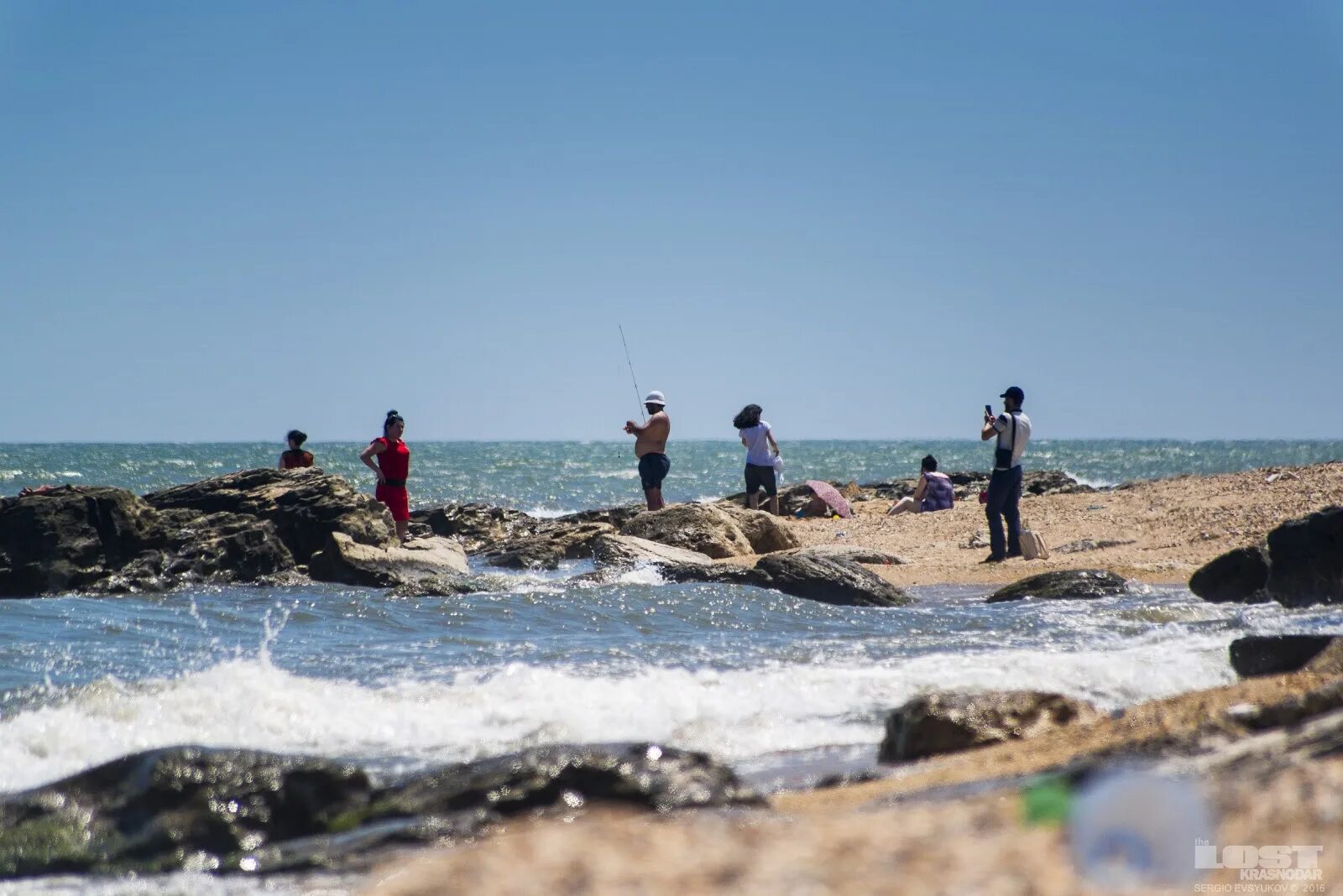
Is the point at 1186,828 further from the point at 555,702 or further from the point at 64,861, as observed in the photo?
the point at 555,702

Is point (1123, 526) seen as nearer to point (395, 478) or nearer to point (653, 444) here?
point (653, 444)

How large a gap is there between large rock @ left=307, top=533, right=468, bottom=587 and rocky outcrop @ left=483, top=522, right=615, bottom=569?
69.1 inches

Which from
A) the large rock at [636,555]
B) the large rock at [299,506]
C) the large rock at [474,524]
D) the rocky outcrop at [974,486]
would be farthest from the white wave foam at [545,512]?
the large rock at [636,555]

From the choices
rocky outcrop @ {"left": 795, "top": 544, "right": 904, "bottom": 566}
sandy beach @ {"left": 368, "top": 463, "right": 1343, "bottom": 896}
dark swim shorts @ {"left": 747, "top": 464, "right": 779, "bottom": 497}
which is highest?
dark swim shorts @ {"left": 747, "top": 464, "right": 779, "bottom": 497}

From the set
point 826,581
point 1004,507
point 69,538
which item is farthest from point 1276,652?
point 69,538

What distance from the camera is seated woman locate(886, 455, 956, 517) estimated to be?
1981cm

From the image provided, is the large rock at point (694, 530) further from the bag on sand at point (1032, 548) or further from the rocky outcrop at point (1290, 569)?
the rocky outcrop at point (1290, 569)

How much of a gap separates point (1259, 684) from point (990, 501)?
8459 mm

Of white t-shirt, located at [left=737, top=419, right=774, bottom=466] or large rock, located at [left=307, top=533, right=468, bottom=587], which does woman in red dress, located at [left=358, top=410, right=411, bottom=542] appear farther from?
white t-shirt, located at [left=737, top=419, right=774, bottom=466]

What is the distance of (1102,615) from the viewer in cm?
993

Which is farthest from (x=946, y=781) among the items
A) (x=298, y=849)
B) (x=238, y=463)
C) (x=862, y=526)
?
(x=238, y=463)

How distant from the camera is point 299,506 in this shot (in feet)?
45.6

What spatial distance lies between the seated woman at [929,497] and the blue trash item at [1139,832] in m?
17.3

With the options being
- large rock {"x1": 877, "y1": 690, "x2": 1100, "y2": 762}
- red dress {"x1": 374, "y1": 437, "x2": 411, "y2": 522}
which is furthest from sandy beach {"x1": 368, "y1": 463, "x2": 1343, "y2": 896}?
red dress {"x1": 374, "y1": 437, "x2": 411, "y2": 522}
